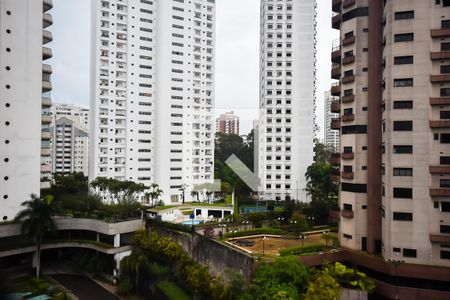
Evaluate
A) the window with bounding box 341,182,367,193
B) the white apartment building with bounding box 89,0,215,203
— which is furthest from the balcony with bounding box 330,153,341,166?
the white apartment building with bounding box 89,0,215,203

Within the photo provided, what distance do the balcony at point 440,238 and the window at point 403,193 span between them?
292 centimetres

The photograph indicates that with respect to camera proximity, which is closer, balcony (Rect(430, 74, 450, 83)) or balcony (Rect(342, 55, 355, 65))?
balcony (Rect(430, 74, 450, 83))

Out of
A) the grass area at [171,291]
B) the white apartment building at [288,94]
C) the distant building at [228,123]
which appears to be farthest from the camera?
the distant building at [228,123]

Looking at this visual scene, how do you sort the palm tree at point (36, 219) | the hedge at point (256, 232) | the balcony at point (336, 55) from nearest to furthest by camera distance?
the palm tree at point (36, 219) → the hedge at point (256, 232) → the balcony at point (336, 55)

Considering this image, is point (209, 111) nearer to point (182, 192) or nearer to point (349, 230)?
point (182, 192)

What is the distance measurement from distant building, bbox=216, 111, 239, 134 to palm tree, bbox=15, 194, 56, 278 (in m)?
70.3

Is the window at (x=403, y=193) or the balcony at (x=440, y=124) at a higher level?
the balcony at (x=440, y=124)

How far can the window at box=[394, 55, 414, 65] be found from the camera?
2459 centimetres

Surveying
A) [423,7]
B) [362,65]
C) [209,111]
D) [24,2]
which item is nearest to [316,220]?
[362,65]

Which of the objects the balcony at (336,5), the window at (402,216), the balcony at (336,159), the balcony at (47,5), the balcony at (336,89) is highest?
the balcony at (47,5)

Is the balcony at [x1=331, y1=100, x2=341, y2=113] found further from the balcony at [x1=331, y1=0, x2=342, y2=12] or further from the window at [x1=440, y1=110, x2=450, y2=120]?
the window at [x1=440, y1=110, x2=450, y2=120]

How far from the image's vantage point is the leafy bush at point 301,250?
81.3ft

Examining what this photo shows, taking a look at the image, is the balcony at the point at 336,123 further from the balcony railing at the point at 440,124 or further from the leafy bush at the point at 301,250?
the leafy bush at the point at 301,250

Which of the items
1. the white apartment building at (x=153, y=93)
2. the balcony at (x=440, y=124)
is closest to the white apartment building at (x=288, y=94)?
the white apartment building at (x=153, y=93)
